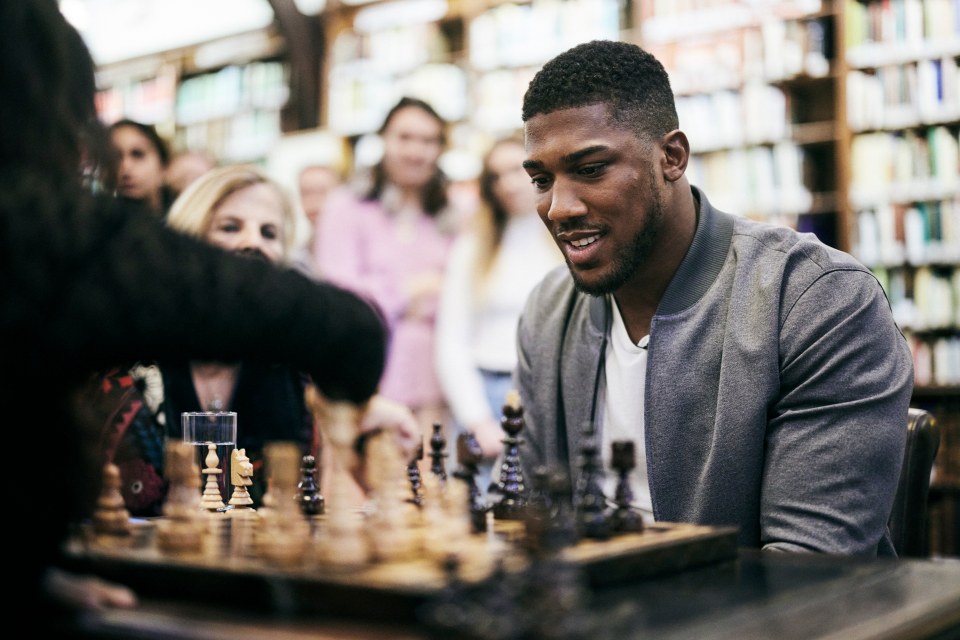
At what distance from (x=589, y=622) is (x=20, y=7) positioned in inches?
27.8

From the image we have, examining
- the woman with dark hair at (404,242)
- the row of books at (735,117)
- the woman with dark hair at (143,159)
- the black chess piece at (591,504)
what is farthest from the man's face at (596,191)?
the row of books at (735,117)

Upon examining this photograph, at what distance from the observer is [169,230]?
895 millimetres

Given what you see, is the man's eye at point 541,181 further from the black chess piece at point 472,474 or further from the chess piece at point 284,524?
the chess piece at point 284,524

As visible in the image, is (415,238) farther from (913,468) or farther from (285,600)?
(285,600)

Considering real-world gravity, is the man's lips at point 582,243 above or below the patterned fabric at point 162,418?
above

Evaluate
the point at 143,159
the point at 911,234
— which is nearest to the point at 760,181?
the point at 911,234

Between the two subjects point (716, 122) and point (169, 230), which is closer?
point (169, 230)

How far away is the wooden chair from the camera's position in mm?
1793

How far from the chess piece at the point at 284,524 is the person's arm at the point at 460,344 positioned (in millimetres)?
2528

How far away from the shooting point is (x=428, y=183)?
4.10 m

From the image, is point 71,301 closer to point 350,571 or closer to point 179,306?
point 179,306

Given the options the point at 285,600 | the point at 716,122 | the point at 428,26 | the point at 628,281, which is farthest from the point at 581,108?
the point at 428,26

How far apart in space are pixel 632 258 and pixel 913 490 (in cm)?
64

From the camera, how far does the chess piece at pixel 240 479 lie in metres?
1.69
